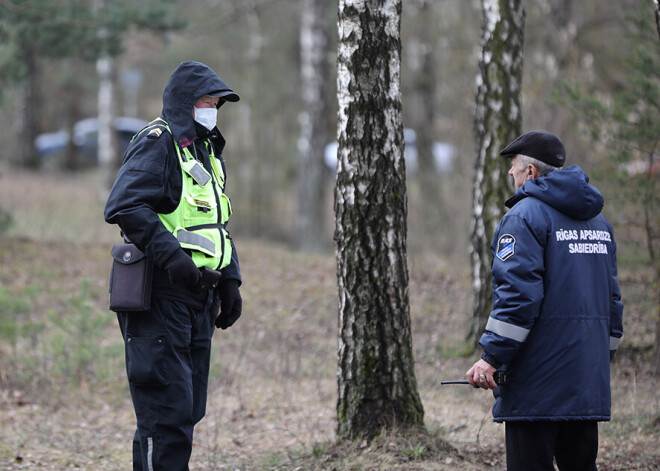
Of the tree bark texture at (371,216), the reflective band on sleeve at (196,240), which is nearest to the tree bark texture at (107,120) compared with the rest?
the tree bark texture at (371,216)

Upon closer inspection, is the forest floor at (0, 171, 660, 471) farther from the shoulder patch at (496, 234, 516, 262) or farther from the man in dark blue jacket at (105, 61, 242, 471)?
the shoulder patch at (496, 234, 516, 262)

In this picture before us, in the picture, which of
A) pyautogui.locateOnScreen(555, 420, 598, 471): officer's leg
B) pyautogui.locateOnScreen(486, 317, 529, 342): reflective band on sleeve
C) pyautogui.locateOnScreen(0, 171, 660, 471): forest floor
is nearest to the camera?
pyautogui.locateOnScreen(486, 317, 529, 342): reflective band on sleeve

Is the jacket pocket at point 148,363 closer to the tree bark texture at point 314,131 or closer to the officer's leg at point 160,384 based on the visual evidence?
the officer's leg at point 160,384

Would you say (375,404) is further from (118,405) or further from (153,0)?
(153,0)

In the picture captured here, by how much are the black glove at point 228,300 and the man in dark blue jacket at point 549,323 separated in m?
1.46

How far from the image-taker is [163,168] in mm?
3855

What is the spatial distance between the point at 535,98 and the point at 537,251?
9.27 meters

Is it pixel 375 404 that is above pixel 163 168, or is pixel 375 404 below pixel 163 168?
below

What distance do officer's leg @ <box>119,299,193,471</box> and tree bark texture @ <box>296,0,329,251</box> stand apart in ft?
40.7

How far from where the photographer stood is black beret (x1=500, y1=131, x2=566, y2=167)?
355 cm

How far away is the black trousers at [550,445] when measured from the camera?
3.38m

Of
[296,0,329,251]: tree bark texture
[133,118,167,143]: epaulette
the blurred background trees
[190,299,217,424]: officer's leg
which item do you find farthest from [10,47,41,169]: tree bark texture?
[190,299,217,424]: officer's leg

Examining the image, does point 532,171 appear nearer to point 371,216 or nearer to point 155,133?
point 371,216

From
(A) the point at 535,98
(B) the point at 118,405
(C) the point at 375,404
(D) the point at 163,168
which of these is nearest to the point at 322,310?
(B) the point at 118,405
